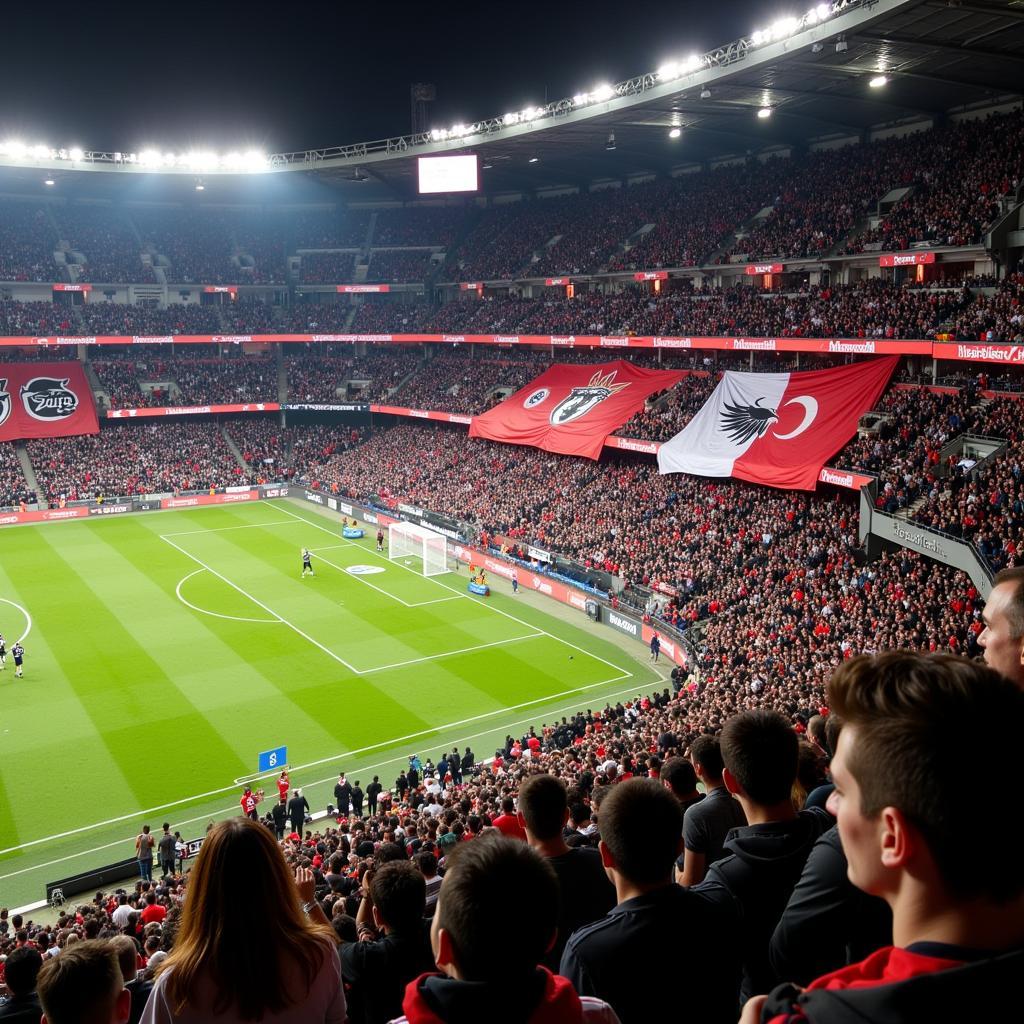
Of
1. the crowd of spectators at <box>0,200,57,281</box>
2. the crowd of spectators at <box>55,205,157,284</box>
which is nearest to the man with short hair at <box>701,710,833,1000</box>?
the crowd of spectators at <box>0,200,57,281</box>

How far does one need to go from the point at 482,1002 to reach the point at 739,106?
4480 centimetres

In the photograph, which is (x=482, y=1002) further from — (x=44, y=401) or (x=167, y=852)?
(x=44, y=401)

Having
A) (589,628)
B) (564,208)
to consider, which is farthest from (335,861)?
(564,208)

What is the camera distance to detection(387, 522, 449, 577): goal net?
44469mm

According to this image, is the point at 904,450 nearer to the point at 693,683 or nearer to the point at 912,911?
the point at 693,683

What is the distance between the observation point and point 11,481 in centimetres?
5503

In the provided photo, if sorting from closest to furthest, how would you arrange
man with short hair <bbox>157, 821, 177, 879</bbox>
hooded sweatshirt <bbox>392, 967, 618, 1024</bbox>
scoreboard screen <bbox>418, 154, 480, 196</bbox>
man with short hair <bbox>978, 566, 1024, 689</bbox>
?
1. hooded sweatshirt <bbox>392, 967, 618, 1024</bbox>
2. man with short hair <bbox>978, 566, 1024, 689</bbox>
3. man with short hair <bbox>157, 821, 177, 879</bbox>
4. scoreboard screen <bbox>418, 154, 480, 196</bbox>

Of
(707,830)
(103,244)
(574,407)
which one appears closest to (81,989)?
(707,830)

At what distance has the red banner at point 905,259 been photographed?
118ft

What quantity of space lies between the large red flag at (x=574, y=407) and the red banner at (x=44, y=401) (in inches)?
1126

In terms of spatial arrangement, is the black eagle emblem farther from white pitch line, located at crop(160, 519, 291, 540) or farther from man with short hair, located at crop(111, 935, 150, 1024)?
man with short hair, located at crop(111, 935, 150, 1024)

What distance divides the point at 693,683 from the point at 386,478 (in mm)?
34708

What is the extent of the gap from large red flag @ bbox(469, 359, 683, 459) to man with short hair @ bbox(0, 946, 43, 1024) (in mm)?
39071

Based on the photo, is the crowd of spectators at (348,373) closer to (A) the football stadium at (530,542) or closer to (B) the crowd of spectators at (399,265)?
(A) the football stadium at (530,542)
